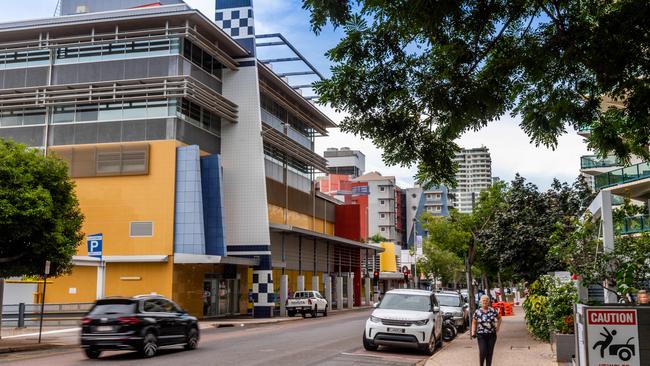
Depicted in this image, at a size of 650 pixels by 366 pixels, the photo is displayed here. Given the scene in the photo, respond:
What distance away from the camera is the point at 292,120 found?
54.2m

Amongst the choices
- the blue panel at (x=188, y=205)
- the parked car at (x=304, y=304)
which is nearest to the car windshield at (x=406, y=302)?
the blue panel at (x=188, y=205)

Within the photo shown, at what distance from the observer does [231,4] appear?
4528cm

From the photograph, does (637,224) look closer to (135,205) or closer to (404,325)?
(404,325)

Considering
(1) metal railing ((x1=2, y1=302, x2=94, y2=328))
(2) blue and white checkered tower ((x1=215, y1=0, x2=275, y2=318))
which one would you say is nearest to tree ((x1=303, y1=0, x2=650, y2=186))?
(1) metal railing ((x1=2, y1=302, x2=94, y2=328))

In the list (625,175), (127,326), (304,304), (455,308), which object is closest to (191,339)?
(127,326)

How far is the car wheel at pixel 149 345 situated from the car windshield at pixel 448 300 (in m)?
13.8

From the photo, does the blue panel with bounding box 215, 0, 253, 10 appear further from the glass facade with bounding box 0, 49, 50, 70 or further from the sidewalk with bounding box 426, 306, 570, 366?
the sidewalk with bounding box 426, 306, 570, 366

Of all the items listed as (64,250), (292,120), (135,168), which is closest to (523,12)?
(64,250)

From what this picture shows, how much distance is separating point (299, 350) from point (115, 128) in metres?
23.2

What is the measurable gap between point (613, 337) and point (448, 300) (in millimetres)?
19992

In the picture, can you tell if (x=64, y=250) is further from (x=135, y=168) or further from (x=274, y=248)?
(x=274, y=248)

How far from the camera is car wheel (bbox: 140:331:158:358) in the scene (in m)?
17.3

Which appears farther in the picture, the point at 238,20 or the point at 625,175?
the point at 238,20

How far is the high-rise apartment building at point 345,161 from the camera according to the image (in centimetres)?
13425
